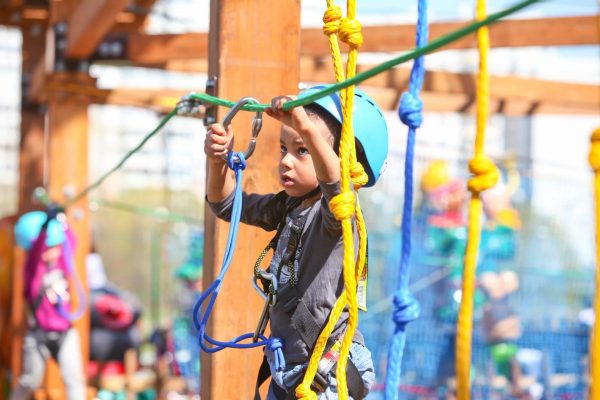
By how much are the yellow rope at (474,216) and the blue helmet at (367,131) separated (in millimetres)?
456

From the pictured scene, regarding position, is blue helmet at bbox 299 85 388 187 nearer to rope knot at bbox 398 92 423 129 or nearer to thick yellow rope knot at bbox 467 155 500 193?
rope knot at bbox 398 92 423 129

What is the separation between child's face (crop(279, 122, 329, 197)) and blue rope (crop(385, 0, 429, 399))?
270mm

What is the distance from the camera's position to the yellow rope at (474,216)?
6.35 feet

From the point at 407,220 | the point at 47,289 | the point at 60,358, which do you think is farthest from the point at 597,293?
the point at 60,358

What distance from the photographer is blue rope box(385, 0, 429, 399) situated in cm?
213

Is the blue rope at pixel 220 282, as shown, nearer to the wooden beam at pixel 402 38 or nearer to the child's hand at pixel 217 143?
the child's hand at pixel 217 143

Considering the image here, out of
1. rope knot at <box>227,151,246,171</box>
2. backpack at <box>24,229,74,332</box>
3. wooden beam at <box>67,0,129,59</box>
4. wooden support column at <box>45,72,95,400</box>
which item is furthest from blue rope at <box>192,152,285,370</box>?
wooden support column at <box>45,72,95,400</box>

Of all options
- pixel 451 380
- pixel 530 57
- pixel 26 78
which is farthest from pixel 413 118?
pixel 530 57

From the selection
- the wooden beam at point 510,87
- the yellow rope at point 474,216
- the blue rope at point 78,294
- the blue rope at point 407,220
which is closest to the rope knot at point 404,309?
the blue rope at point 407,220

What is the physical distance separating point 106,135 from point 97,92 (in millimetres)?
14592

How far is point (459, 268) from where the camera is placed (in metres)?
7.86

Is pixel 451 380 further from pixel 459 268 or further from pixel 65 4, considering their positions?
pixel 65 4

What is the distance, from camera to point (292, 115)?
7.18 ft

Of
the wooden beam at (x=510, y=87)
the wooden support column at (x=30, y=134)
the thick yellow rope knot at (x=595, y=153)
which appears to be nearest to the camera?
the thick yellow rope knot at (x=595, y=153)
